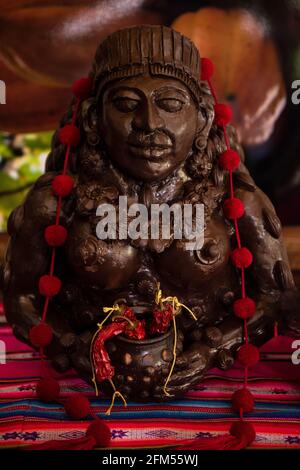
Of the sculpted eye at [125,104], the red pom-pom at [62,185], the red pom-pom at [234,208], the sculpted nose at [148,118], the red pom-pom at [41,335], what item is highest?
the sculpted eye at [125,104]

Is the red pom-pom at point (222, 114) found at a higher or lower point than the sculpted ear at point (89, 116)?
higher

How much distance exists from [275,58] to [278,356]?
1.33 meters

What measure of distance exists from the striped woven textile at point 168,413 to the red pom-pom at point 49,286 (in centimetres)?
24

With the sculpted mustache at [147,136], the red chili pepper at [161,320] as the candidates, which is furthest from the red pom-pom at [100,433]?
the sculpted mustache at [147,136]

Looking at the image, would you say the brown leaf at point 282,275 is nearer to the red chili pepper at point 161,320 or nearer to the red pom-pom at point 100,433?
the red chili pepper at point 161,320

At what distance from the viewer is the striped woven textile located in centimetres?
109

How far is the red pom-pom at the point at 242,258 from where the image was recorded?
1.25 m

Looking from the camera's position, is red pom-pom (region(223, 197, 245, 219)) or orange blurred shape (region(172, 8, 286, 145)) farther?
orange blurred shape (region(172, 8, 286, 145))

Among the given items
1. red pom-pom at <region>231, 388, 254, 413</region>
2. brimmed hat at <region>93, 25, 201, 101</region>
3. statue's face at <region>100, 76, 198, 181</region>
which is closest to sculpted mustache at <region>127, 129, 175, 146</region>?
statue's face at <region>100, 76, 198, 181</region>

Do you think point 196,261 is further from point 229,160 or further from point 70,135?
point 70,135

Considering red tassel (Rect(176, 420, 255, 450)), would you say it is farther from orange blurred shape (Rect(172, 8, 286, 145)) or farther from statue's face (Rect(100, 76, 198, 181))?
orange blurred shape (Rect(172, 8, 286, 145))

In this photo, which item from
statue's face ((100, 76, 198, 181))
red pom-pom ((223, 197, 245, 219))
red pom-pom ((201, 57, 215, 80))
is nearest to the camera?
statue's face ((100, 76, 198, 181))

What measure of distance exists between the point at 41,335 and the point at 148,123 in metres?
0.51
